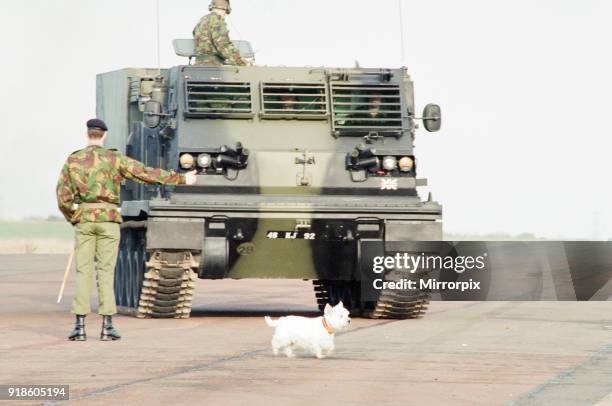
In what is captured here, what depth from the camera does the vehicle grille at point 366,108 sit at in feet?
70.6

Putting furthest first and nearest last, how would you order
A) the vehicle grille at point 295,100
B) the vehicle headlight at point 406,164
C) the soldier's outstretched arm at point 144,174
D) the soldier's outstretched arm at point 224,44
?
the soldier's outstretched arm at point 224,44 < the vehicle grille at point 295,100 < the vehicle headlight at point 406,164 < the soldier's outstretched arm at point 144,174

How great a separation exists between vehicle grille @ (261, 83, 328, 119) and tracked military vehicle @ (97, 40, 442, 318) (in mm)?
13

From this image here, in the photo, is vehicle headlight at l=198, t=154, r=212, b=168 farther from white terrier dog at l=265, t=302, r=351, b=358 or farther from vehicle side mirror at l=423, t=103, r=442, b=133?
white terrier dog at l=265, t=302, r=351, b=358

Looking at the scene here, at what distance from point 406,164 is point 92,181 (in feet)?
18.4

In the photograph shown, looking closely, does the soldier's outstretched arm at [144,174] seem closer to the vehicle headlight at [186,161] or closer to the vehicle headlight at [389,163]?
the vehicle headlight at [186,161]

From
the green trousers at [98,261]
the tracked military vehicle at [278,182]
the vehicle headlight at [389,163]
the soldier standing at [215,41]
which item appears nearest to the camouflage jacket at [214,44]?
the soldier standing at [215,41]

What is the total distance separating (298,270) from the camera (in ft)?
69.5

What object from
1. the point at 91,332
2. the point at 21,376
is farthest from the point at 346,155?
the point at 21,376

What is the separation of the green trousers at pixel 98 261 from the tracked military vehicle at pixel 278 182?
10.5ft

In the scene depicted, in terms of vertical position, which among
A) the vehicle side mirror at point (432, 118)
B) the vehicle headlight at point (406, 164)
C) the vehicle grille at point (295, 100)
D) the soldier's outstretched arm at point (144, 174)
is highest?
the vehicle grille at point (295, 100)

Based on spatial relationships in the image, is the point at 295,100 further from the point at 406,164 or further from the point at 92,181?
the point at 92,181

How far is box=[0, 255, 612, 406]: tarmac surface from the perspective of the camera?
39.4ft

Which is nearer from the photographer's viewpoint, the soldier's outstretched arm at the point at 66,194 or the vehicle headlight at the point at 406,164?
the soldier's outstretched arm at the point at 66,194

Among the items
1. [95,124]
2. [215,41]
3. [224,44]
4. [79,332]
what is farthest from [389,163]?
[79,332]
